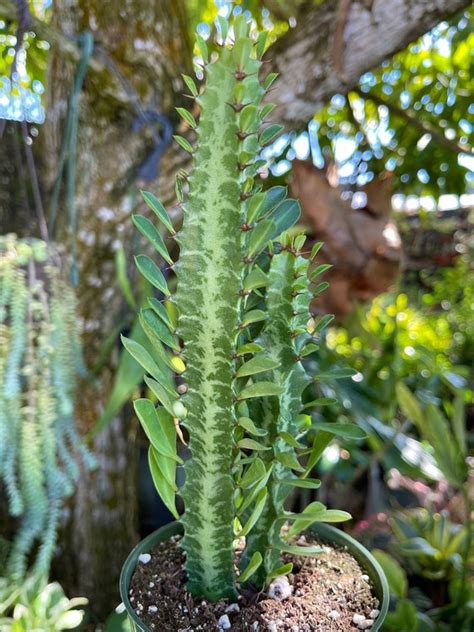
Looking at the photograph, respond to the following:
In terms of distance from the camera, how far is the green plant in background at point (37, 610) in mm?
571

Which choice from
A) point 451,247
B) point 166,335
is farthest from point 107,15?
point 451,247

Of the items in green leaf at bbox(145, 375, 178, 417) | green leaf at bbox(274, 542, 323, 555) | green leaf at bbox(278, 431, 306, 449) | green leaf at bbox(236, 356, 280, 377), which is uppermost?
green leaf at bbox(236, 356, 280, 377)

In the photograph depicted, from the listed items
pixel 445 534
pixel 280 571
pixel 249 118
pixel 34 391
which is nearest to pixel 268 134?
pixel 249 118

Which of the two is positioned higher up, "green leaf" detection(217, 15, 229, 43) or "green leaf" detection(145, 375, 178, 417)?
"green leaf" detection(217, 15, 229, 43)

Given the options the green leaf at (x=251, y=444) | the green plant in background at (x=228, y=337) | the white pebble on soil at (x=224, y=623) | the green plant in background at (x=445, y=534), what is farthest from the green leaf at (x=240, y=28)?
the green plant in background at (x=445, y=534)

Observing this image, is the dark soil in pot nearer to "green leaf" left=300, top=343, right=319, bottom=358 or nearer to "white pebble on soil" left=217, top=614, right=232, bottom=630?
"white pebble on soil" left=217, top=614, right=232, bottom=630

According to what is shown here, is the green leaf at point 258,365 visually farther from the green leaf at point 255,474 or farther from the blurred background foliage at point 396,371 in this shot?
the blurred background foliage at point 396,371

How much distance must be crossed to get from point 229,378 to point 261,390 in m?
0.02

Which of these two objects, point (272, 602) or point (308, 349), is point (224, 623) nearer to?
point (272, 602)

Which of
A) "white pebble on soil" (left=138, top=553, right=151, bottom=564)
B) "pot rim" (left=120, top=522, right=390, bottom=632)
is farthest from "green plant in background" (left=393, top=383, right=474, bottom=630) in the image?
"white pebble on soil" (left=138, top=553, right=151, bottom=564)

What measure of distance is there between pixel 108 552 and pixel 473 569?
24.4 inches

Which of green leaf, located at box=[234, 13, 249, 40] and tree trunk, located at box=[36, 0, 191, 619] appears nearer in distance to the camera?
green leaf, located at box=[234, 13, 249, 40]

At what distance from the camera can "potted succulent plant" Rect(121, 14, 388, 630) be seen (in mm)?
276

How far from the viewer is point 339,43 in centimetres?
78
